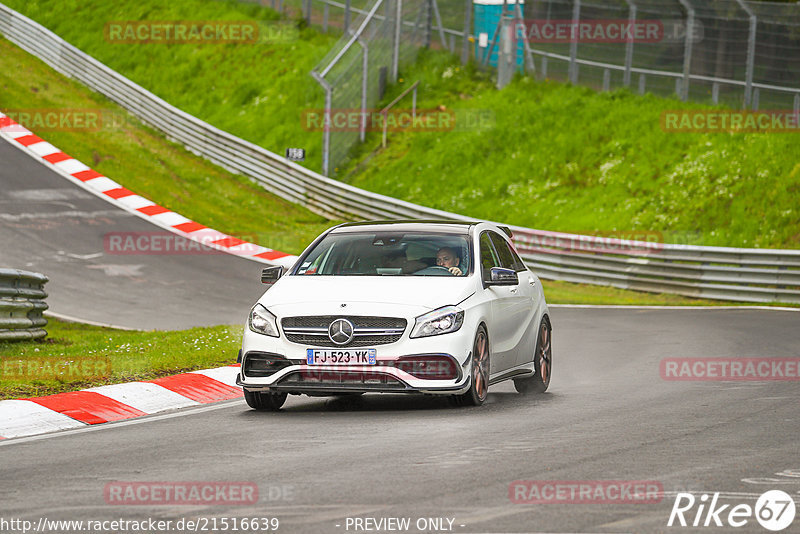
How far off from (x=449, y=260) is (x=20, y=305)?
570 centimetres

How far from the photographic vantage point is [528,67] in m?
37.7

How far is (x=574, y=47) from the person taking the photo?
34.7 meters

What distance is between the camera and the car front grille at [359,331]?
391 inches

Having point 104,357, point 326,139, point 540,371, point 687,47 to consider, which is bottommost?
point 326,139

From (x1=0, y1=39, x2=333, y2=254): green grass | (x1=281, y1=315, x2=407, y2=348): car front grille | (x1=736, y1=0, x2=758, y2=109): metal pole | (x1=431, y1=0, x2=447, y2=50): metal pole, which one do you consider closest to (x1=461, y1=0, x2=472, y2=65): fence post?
(x1=431, y1=0, x2=447, y2=50): metal pole

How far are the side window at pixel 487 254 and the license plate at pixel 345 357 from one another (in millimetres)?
1786

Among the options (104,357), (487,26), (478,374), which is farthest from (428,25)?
(478,374)

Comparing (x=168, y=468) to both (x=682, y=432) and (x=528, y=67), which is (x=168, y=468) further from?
(x=528, y=67)

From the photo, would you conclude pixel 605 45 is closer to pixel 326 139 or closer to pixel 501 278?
pixel 326 139

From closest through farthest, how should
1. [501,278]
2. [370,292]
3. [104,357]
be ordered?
[370,292] < [501,278] < [104,357]

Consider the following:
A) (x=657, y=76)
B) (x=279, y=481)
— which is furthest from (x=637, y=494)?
(x=657, y=76)

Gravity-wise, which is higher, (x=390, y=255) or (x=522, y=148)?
(x=390, y=255)

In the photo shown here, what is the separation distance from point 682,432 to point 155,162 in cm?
2810

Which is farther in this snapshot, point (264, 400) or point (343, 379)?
point (264, 400)
